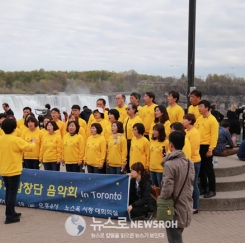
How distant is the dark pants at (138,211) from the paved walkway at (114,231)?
13.4 inches

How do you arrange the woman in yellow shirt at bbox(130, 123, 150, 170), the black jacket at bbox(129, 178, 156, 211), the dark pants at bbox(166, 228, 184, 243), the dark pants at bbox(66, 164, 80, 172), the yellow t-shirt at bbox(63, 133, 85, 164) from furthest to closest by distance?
the dark pants at bbox(66, 164, 80, 172), the yellow t-shirt at bbox(63, 133, 85, 164), the woman in yellow shirt at bbox(130, 123, 150, 170), the black jacket at bbox(129, 178, 156, 211), the dark pants at bbox(166, 228, 184, 243)

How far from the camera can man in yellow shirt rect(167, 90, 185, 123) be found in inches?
262

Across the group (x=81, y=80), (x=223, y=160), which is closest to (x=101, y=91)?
(x=81, y=80)

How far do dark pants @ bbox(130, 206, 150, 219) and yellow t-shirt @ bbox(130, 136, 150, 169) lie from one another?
82 centimetres

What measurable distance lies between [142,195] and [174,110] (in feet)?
6.05

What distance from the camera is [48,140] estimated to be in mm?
7023

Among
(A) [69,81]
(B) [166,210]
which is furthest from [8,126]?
(A) [69,81]

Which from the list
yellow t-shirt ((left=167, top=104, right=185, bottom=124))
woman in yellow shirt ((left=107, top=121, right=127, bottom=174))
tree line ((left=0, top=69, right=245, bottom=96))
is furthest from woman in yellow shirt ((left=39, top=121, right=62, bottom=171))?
tree line ((left=0, top=69, right=245, bottom=96))

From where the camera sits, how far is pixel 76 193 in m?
6.16

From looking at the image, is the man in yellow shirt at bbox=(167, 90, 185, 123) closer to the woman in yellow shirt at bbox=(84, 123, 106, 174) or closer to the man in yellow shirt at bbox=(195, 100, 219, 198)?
the man in yellow shirt at bbox=(195, 100, 219, 198)

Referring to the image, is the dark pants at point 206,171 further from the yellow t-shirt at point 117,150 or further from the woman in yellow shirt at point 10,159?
the woman in yellow shirt at point 10,159

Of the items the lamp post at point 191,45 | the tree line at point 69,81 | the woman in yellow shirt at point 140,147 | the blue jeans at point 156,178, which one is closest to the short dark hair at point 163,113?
the woman in yellow shirt at point 140,147

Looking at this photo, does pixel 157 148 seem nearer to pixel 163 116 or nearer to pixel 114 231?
pixel 163 116

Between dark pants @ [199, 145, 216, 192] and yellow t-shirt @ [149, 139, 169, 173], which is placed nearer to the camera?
yellow t-shirt @ [149, 139, 169, 173]
